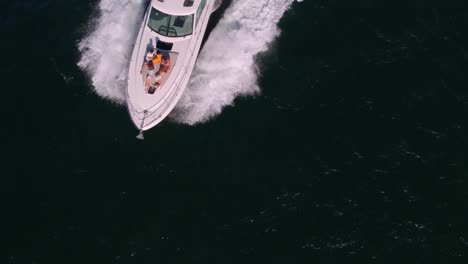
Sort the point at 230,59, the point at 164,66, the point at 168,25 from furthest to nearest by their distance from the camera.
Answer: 1. the point at 230,59
2. the point at 168,25
3. the point at 164,66

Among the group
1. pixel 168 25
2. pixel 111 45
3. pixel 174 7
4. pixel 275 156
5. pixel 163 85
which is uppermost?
pixel 174 7

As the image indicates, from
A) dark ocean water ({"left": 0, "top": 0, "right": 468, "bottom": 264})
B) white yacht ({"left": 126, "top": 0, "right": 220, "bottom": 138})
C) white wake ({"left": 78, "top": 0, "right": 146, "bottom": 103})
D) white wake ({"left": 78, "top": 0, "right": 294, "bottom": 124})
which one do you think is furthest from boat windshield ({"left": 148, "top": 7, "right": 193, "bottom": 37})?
dark ocean water ({"left": 0, "top": 0, "right": 468, "bottom": 264})

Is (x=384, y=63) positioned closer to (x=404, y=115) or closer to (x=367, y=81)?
(x=367, y=81)

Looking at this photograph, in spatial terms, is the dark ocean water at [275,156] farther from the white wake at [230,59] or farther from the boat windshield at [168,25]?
the boat windshield at [168,25]

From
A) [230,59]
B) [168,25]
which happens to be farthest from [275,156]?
[168,25]

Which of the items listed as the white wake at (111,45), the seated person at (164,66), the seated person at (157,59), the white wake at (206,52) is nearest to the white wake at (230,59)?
the white wake at (206,52)

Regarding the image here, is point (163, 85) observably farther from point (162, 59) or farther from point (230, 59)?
point (230, 59)
